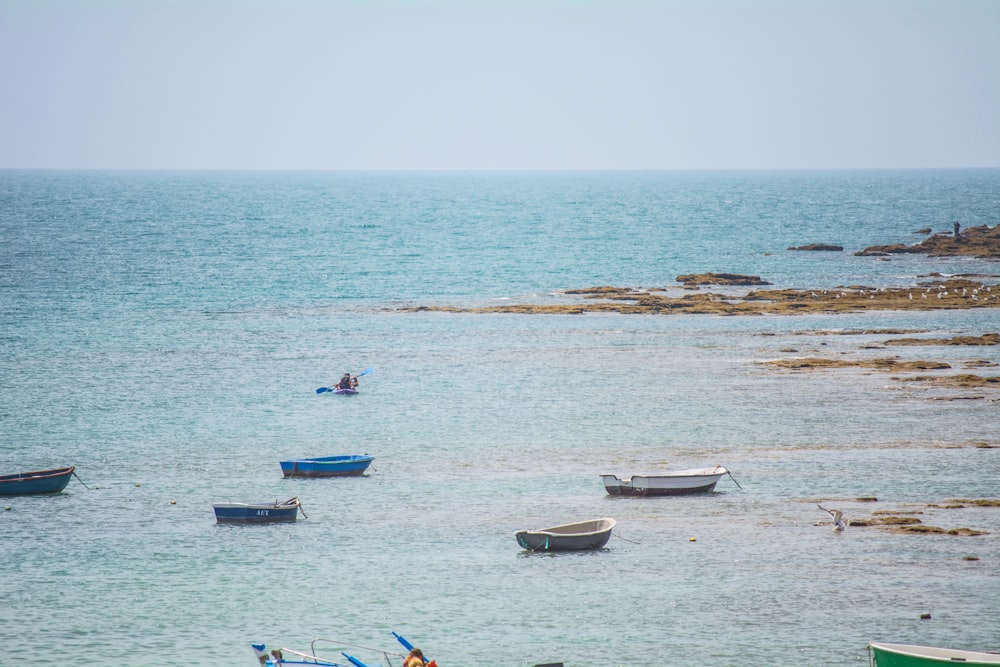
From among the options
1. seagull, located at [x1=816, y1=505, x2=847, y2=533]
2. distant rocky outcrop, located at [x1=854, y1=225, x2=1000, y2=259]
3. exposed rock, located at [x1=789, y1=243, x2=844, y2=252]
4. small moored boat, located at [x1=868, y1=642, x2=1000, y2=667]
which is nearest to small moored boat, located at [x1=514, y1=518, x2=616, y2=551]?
seagull, located at [x1=816, y1=505, x2=847, y2=533]

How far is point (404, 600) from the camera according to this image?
3127cm

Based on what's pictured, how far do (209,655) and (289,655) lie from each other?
3.79m

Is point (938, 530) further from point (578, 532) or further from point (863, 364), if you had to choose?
point (863, 364)

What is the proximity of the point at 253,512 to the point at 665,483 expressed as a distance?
1395cm

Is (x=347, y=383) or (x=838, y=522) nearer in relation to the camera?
(x=838, y=522)

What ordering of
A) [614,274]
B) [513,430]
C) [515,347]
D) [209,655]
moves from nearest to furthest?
[209,655] → [513,430] → [515,347] → [614,274]

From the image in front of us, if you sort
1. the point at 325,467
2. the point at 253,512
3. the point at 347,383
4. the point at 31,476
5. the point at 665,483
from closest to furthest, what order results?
1. the point at 253,512
2. the point at 665,483
3. the point at 31,476
4. the point at 325,467
5. the point at 347,383

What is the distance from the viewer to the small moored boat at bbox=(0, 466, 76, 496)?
134 feet

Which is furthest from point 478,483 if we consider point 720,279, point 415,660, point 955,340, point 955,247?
point 955,247

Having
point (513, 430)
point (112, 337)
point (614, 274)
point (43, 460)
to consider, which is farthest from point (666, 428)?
point (614, 274)

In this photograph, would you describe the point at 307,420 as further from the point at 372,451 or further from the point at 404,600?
the point at 404,600

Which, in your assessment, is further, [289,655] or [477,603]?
[477,603]

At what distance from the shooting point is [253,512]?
37812 mm

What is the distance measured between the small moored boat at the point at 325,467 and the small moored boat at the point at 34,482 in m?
7.67
